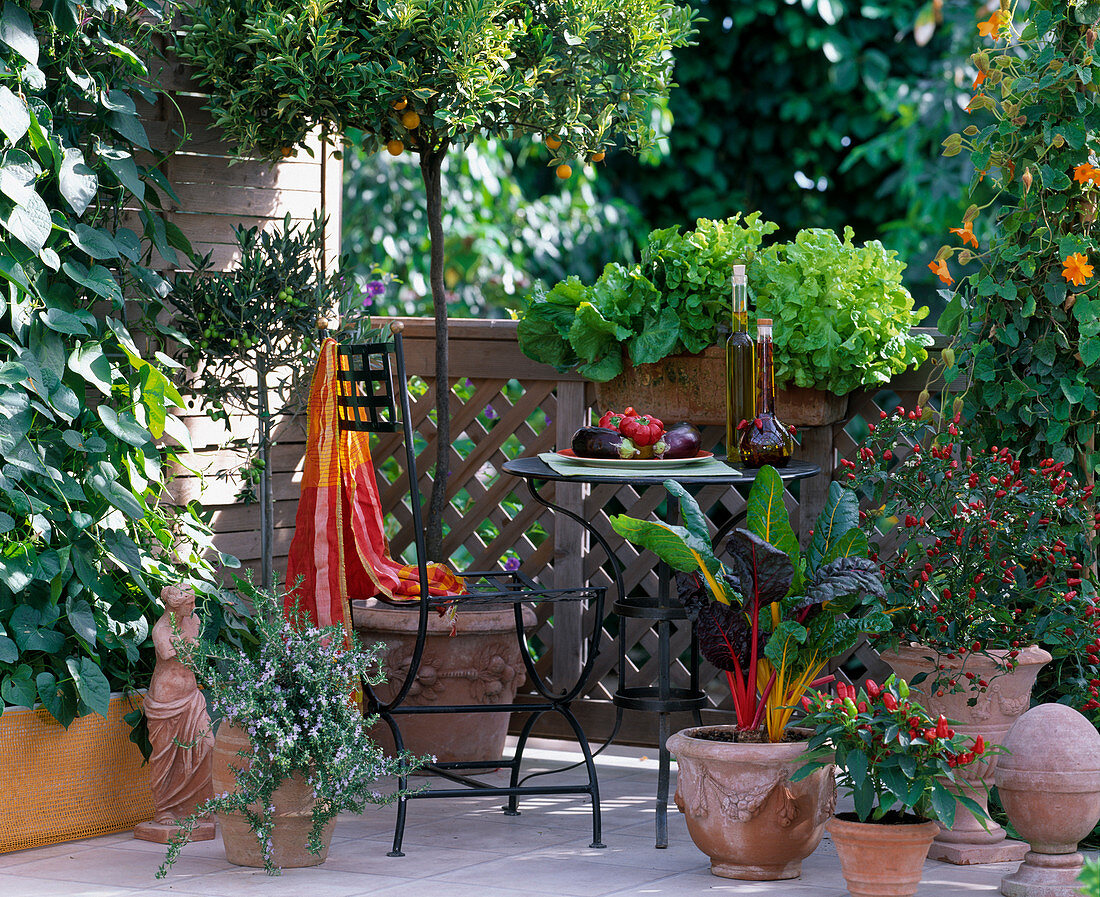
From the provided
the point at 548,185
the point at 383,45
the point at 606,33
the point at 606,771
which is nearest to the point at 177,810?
the point at 606,771

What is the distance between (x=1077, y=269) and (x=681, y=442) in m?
0.96

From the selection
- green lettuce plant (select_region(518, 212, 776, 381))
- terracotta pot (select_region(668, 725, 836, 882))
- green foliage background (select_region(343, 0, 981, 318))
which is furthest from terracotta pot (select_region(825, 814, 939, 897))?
green foliage background (select_region(343, 0, 981, 318))

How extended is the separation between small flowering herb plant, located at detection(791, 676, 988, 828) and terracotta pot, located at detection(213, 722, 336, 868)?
1.01m

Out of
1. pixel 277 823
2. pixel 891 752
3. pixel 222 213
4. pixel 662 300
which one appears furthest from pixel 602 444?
pixel 222 213

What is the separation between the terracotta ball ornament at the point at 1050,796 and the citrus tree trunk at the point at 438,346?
1.73 meters

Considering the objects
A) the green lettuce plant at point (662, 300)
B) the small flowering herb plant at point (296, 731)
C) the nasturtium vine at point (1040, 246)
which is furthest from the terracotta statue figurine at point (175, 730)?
the nasturtium vine at point (1040, 246)

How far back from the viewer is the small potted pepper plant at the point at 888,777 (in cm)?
262

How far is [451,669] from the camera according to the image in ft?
11.8

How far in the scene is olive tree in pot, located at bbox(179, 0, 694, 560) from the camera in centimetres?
Result: 334

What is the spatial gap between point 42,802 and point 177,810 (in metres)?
0.29

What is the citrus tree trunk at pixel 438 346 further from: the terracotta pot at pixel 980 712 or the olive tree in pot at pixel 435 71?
the terracotta pot at pixel 980 712

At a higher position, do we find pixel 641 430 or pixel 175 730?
pixel 641 430

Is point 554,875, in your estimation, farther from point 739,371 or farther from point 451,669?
point 739,371

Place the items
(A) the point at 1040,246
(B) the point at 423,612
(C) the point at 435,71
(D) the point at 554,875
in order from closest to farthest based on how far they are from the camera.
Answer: (D) the point at 554,875 < (B) the point at 423,612 < (A) the point at 1040,246 < (C) the point at 435,71
